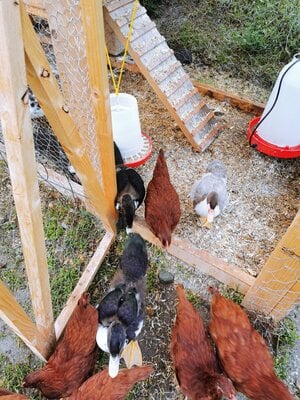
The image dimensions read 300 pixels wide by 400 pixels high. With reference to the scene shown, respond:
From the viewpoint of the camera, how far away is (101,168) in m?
1.70

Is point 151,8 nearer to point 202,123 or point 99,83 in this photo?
point 202,123

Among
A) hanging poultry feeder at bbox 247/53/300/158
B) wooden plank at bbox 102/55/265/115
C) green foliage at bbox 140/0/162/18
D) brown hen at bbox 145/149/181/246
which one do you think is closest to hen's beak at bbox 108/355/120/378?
brown hen at bbox 145/149/181/246

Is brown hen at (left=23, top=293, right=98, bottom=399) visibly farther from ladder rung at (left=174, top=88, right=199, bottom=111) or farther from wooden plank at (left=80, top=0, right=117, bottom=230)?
ladder rung at (left=174, top=88, right=199, bottom=111)

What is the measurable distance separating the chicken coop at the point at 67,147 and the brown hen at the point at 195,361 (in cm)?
37

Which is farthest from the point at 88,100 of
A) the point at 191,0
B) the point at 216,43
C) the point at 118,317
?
the point at 191,0

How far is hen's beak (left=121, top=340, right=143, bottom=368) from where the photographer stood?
1.65 metres

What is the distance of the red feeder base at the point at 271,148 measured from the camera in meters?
2.43

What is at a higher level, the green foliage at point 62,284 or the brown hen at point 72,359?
the brown hen at point 72,359

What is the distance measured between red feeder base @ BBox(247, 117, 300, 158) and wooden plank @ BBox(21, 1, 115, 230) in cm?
146

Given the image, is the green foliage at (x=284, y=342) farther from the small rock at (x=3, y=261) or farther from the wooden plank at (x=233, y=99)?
the wooden plank at (x=233, y=99)

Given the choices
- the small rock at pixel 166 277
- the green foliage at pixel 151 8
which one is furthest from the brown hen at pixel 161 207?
the green foliage at pixel 151 8

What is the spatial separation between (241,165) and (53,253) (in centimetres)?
152

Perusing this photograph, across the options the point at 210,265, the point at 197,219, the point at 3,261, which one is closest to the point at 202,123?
the point at 197,219

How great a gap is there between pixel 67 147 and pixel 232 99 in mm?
2145
